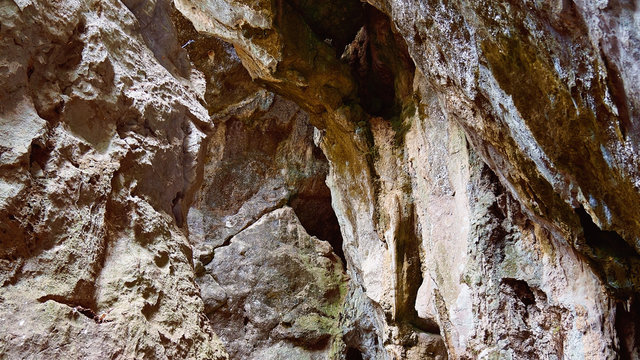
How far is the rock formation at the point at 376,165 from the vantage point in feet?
6.28

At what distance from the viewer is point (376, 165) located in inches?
257

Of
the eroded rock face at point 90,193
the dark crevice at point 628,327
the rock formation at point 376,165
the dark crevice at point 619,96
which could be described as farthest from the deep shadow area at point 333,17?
the dark crevice at point 628,327

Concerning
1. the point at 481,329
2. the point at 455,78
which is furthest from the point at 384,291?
the point at 455,78

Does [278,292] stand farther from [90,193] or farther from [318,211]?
[90,193]

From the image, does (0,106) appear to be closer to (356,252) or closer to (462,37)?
(462,37)

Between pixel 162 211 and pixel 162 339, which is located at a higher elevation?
pixel 162 211

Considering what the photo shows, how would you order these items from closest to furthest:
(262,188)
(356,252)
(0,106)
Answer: (0,106) < (356,252) < (262,188)

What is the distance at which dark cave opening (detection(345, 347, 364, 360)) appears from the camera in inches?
317

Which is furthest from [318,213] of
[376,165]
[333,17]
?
[333,17]

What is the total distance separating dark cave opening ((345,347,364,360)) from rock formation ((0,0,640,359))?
0.94 metres

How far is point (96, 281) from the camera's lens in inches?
77.6

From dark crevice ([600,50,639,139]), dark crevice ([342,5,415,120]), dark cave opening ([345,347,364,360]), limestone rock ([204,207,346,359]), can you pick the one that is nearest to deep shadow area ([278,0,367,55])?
dark crevice ([342,5,415,120])

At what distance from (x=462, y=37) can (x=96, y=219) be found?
2473 millimetres

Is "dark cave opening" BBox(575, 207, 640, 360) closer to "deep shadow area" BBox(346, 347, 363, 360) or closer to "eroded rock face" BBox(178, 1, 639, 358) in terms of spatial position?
"eroded rock face" BBox(178, 1, 639, 358)
